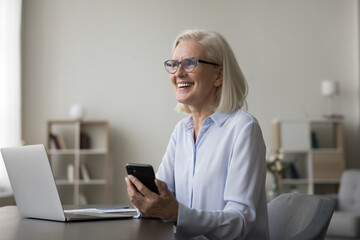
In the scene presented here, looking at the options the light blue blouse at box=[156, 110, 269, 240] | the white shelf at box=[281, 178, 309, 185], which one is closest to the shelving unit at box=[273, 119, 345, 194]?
the white shelf at box=[281, 178, 309, 185]

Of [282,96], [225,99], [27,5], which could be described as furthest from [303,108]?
[225,99]

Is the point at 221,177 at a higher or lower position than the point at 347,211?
higher

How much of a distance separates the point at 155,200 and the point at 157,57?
561cm

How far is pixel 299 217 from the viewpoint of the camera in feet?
5.84

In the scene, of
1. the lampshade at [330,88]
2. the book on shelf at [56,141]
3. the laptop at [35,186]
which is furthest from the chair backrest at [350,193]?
the laptop at [35,186]

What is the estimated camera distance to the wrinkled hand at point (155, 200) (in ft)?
4.76

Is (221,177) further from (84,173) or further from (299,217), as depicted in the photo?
(84,173)

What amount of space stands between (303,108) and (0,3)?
413 centimetres

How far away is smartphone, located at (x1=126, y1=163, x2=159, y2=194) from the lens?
1.42 metres

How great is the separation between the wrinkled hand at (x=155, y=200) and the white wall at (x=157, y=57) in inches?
210

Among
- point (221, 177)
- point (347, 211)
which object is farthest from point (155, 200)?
point (347, 211)

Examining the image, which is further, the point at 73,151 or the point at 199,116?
the point at 73,151

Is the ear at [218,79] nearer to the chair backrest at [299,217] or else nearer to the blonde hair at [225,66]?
the blonde hair at [225,66]

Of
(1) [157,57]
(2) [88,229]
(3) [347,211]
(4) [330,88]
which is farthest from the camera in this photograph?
(1) [157,57]
